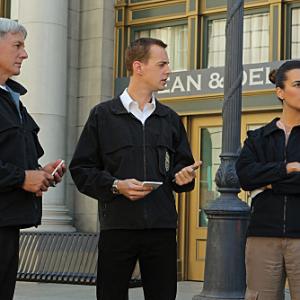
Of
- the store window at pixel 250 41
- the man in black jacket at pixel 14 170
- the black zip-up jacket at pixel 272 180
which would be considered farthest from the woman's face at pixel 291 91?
the store window at pixel 250 41

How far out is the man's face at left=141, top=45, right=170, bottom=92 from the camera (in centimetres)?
494

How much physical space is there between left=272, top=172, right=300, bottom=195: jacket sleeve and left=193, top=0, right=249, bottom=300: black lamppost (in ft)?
14.2

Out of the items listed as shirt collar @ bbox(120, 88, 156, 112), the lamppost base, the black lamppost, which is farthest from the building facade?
shirt collar @ bbox(120, 88, 156, 112)

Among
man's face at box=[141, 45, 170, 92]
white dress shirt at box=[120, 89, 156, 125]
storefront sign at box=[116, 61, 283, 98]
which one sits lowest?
white dress shirt at box=[120, 89, 156, 125]

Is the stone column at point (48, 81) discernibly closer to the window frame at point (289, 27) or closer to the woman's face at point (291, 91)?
the window frame at point (289, 27)

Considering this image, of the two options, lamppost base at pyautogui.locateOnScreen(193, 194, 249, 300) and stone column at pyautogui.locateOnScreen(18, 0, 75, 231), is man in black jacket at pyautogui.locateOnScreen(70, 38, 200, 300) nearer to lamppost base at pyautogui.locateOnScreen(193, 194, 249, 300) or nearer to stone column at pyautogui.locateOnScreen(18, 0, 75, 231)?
lamppost base at pyautogui.locateOnScreen(193, 194, 249, 300)

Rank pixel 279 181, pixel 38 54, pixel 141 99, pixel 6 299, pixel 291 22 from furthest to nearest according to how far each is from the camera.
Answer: pixel 38 54 < pixel 291 22 < pixel 141 99 < pixel 279 181 < pixel 6 299

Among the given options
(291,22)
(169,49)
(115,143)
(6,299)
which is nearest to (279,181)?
(115,143)

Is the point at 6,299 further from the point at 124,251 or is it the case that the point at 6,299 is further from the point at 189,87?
the point at 189,87

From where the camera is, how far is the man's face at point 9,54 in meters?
4.45

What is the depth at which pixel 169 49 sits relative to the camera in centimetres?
1457

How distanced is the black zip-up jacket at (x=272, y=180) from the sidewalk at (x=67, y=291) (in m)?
6.71

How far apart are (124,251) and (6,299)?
2.53 feet

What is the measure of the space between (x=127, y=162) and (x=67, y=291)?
7.71 m
